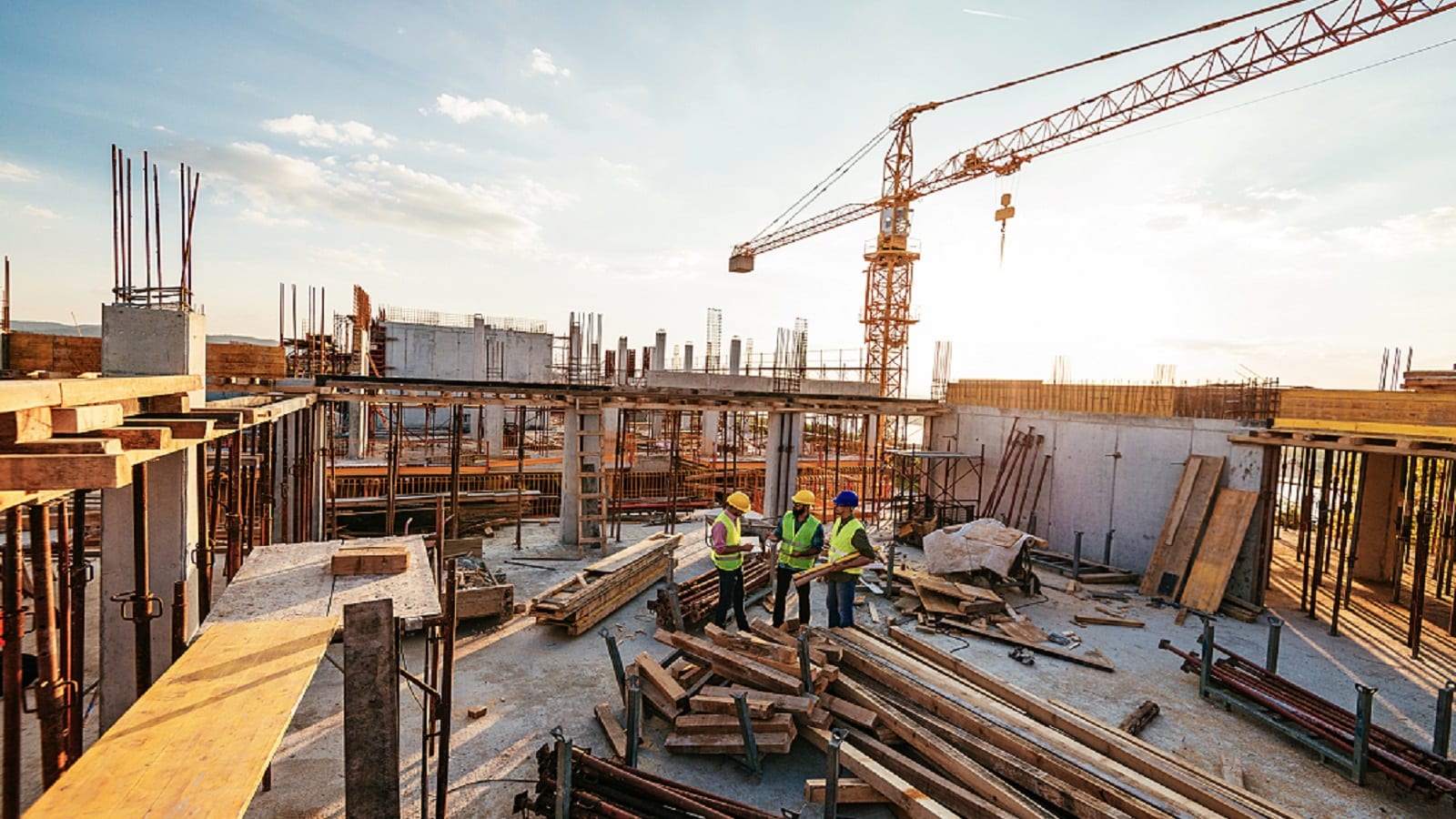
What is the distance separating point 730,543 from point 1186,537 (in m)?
9.42

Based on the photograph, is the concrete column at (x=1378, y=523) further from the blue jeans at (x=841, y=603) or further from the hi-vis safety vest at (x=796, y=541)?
the hi-vis safety vest at (x=796, y=541)

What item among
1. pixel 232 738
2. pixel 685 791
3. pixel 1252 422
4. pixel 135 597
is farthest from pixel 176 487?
pixel 1252 422

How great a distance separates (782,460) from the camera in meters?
16.8

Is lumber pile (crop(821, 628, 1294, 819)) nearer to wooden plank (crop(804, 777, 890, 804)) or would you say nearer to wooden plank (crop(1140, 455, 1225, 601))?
wooden plank (crop(804, 777, 890, 804))

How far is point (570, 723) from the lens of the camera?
6.87 meters

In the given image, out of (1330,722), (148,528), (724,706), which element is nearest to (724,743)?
(724,706)

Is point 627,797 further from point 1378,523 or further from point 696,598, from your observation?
point 1378,523

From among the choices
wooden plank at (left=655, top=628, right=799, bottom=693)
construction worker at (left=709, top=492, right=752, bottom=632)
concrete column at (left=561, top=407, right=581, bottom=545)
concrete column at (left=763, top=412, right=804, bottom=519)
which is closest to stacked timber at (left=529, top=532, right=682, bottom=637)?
concrete column at (left=561, top=407, right=581, bottom=545)

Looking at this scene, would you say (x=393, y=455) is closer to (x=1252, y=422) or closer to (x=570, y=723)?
(x=570, y=723)

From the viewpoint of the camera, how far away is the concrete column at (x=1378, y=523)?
13266 mm

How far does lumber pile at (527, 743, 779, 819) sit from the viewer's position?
4730 mm

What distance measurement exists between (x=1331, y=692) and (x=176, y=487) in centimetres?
1321

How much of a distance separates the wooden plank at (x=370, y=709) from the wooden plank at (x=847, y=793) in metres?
3.20

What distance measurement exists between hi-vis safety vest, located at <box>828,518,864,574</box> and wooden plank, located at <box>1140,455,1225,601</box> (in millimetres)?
7579
